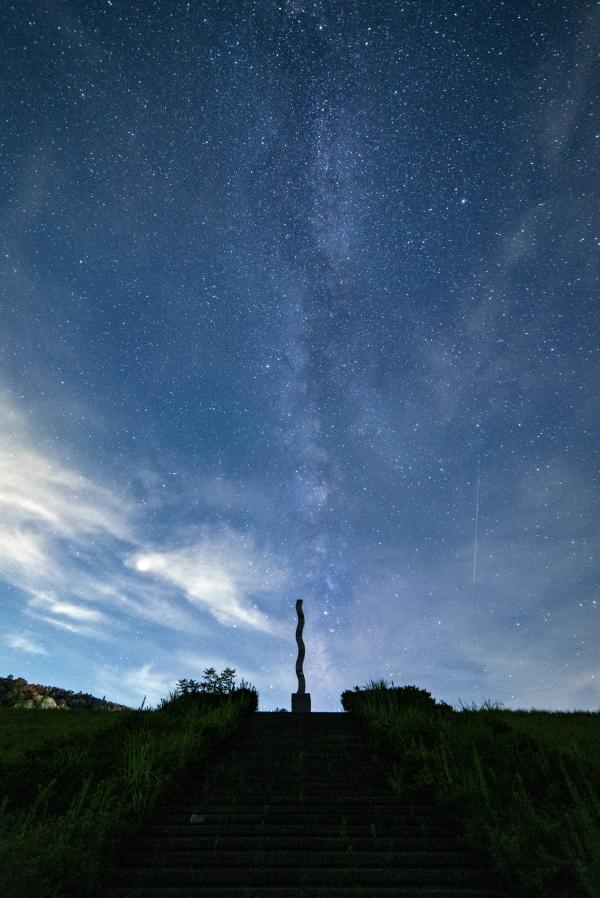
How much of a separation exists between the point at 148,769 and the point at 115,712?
1079cm

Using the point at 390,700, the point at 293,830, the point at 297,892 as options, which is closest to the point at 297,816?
the point at 293,830

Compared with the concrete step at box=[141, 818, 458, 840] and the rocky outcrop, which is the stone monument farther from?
the concrete step at box=[141, 818, 458, 840]

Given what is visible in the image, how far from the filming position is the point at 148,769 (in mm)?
7047

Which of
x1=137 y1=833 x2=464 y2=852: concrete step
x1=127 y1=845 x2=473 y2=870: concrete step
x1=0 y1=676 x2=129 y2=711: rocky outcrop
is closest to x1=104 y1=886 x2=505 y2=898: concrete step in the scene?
x1=127 y1=845 x2=473 y2=870: concrete step

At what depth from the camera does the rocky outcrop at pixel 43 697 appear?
1802cm

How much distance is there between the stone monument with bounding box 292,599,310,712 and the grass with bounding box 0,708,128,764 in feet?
20.4

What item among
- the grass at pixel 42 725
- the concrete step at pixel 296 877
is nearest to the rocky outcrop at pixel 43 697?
the grass at pixel 42 725

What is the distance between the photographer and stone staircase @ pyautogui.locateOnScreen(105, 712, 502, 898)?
4.87m

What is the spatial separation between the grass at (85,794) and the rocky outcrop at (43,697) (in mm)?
8668

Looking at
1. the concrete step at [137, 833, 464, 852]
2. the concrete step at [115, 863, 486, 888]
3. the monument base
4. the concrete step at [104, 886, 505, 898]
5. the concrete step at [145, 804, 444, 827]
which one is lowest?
the concrete step at [104, 886, 505, 898]

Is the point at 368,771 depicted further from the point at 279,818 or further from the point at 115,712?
the point at 115,712

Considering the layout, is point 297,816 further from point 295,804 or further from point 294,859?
point 294,859

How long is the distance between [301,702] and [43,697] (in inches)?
353

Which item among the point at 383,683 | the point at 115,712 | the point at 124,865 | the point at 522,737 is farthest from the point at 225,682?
the point at 124,865
